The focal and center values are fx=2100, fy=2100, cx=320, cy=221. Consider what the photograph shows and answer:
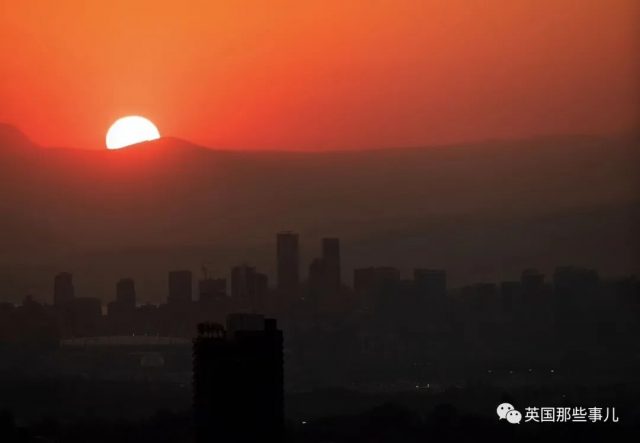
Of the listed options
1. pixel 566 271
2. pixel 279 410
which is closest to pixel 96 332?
pixel 566 271

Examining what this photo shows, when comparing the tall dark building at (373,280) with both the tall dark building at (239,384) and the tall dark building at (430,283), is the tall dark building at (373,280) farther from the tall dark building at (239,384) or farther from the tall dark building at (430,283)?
the tall dark building at (239,384)

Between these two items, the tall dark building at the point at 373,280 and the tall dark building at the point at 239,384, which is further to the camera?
the tall dark building at the point at 373,280

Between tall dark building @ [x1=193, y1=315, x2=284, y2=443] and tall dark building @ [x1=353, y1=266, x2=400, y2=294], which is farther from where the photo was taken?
tall dark building @ [x1=353, y1=266, x2=400, y2=294]

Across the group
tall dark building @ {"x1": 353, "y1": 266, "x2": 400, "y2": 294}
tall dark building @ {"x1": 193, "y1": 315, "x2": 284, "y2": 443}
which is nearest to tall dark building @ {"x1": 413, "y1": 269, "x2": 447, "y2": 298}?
tall dark building @ {"x1": 353, "y1": 266, "x2": 400, "y2": 294}

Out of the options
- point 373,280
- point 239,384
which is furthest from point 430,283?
point 239,384

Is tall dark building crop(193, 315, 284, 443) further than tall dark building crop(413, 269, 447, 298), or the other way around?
tall dark building crop(413, 269, 447, 298)

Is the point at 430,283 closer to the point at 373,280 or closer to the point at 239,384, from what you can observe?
the point at 373,280

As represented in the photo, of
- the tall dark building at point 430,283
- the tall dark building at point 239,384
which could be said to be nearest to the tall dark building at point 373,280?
the tall dark building at point 430,283

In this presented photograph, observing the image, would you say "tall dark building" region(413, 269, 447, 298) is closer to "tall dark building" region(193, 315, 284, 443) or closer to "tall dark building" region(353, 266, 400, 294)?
"tall dark building" region(353, 266, 400, 294)

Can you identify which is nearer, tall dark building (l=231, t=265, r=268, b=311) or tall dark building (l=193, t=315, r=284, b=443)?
tall dark building (l=193, t=315, r=284, b=443)
